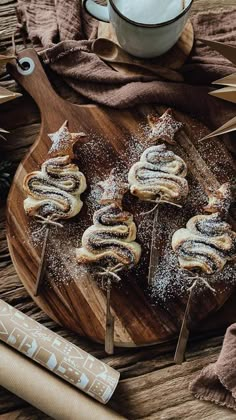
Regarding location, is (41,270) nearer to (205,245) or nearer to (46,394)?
(46,394)

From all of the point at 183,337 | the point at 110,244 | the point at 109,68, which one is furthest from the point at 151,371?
the point at 109,68

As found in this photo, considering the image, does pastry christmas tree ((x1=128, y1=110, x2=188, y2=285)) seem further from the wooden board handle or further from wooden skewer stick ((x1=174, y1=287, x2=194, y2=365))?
the wooden board handle

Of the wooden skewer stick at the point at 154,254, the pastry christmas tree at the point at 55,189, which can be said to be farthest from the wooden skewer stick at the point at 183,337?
the pastry christmas tree at the point at 55,189

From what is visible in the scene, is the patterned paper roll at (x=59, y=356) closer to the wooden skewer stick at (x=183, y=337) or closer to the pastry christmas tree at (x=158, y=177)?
the wooden skewer stick at (x=183, y=337)

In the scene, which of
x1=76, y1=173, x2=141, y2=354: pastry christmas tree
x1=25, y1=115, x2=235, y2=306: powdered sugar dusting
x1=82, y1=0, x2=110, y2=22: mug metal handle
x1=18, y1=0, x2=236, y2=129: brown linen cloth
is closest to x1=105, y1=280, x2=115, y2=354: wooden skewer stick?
x1=76, y1=173, x2=141, y2=354: pastry christmas tree

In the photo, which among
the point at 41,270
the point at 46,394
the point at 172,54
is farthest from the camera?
the point at 172,54

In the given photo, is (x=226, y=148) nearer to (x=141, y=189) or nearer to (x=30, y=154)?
(x=141, y=189)
